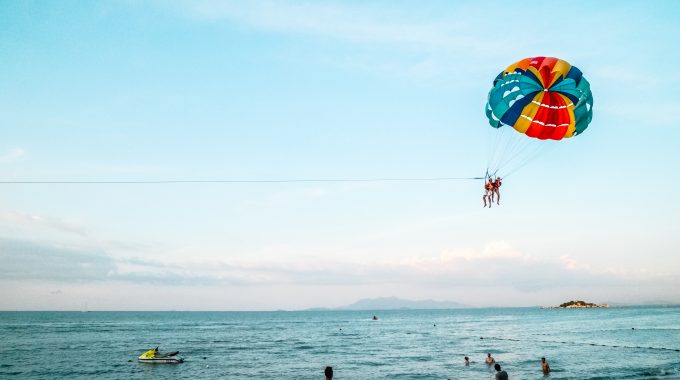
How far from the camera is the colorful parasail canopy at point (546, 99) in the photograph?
66.9 ft

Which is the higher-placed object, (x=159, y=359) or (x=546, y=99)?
(x=546, y=99)

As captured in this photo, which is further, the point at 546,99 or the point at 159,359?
the point at 159,359

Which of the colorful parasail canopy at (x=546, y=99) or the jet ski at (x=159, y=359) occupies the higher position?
the colorful parasail canopy at (x=546, y=99)

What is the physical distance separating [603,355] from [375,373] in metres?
20.7

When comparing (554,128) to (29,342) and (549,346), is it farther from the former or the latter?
(29,342)

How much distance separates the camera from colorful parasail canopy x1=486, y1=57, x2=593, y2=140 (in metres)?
20.4

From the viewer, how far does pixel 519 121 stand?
20859mm

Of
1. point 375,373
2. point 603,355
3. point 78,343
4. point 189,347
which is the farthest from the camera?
point 78,343

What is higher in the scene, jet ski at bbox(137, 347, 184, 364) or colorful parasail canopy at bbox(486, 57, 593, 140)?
colorful parasail canopy at bbox(486, 57, 593, 140)

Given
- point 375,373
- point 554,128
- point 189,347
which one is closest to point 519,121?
point 554,128

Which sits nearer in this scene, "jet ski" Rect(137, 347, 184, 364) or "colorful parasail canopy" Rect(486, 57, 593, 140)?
"colorful parasail canopy" Rect(486, 57, 593, 140)

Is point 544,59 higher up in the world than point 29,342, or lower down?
higher up

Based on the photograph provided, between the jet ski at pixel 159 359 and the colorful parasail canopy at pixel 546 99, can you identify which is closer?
the colorful parasail canopy at pixel 546 99

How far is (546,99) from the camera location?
20.8 metres
